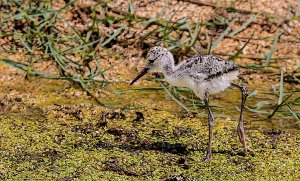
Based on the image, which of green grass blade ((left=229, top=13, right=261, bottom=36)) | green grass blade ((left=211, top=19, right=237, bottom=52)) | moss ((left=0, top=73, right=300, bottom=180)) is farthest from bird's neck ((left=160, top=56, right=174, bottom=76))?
green grass blade ((left=229, top=13, right=261, bottom=36))

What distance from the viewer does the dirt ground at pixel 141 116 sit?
403cm

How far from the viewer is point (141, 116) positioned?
475cm

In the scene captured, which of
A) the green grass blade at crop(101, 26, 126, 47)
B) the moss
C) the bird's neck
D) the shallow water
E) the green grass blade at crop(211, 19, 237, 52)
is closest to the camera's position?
the moss

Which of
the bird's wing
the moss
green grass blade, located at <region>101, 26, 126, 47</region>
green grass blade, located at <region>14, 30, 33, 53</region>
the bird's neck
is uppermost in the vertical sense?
the bird's wing

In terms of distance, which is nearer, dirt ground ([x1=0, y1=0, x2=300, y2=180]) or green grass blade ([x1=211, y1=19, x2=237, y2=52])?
dirt ground ([x1=0, y1=0, x2=300, y2=180])

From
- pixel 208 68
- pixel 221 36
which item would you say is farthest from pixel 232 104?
pixel 208 68

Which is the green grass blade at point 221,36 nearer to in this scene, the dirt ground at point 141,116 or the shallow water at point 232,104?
the dirt ground at point 141,116

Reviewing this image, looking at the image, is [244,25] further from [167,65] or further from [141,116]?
[167,65]

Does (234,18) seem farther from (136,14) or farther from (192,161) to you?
(192,161)

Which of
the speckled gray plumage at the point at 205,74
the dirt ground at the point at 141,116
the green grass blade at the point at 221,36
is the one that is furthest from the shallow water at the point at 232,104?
the speckled gray plumage at the point at 205,74

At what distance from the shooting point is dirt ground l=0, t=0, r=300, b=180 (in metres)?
4.03

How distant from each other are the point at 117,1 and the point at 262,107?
1.76 metres

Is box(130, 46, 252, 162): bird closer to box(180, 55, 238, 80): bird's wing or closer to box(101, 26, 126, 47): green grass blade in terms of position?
box(180, 55, 238, 80): bird's wing

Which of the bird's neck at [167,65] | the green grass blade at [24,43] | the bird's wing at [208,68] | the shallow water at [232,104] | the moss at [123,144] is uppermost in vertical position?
the bird's wing at [208,68]
